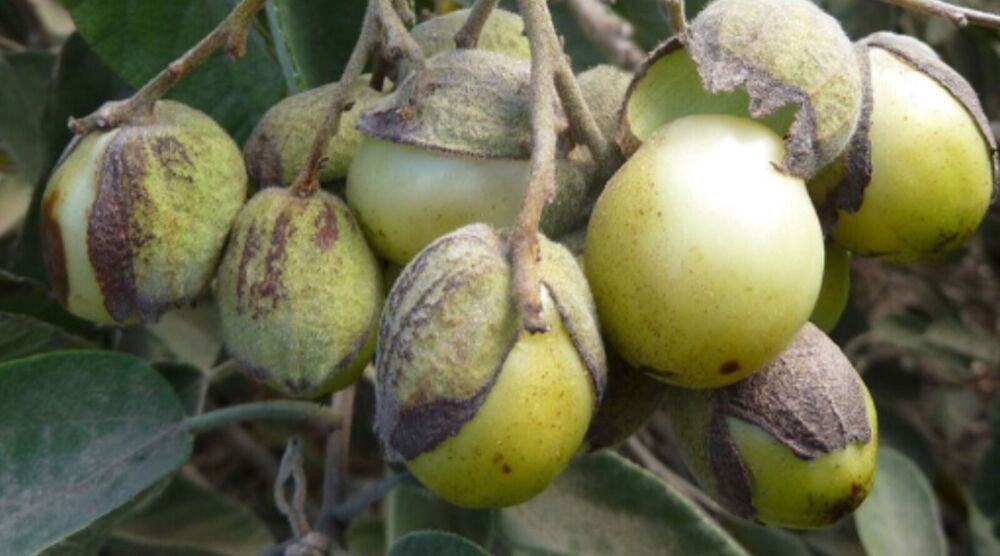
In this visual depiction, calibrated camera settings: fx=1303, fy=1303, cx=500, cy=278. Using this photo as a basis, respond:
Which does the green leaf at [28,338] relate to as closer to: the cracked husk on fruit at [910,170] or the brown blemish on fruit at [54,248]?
the brown blemish on fruit at [54,248]

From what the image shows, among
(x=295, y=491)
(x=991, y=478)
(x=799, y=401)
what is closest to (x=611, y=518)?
(x=295, y=491)

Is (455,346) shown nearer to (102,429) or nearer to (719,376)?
(719,376)

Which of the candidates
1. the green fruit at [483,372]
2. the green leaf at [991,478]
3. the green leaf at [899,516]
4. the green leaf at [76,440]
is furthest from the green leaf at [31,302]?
the green leaf at [991,478]

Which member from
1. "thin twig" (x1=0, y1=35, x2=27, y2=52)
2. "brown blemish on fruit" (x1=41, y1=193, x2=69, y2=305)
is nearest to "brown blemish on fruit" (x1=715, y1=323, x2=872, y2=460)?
"brown blemish on fruit" (x1=41, y1=193, x2=69, y2=305)

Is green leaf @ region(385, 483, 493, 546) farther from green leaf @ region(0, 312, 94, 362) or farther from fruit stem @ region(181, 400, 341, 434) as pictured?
green leaf @ region(0, 312, 94, 362)

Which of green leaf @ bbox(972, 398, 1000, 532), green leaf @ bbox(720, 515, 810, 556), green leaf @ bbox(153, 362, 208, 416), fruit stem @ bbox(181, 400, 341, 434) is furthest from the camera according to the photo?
green leaf @ bbox(972, 398, 1000, 532)

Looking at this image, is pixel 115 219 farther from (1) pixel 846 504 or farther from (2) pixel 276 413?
(1) pixel 846 504
